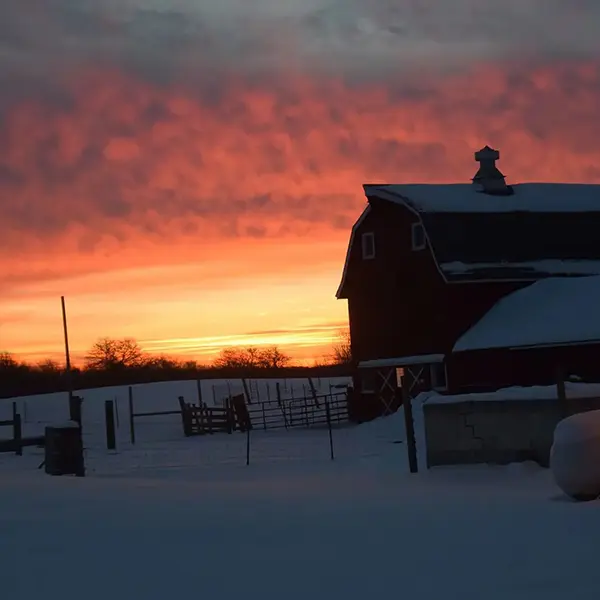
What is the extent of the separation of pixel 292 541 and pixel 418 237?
1096 inches

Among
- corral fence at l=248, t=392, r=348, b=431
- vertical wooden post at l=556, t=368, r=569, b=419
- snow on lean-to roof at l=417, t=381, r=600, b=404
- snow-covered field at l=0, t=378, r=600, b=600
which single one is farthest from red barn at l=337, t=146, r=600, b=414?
snow-covered field at l=0, t=378, r=600, b=600

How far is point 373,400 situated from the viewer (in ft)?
127

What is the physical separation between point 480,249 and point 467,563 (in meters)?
28.3

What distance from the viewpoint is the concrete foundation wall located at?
642 inches

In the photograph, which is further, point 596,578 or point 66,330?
point 66,330

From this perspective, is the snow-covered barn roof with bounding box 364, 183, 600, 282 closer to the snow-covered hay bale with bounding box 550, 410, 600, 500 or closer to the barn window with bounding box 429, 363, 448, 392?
the barn window with bounding box 429, 363, 448, 392

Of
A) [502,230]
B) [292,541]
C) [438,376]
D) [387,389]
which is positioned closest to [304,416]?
[387,389]

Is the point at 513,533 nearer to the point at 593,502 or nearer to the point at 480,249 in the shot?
the point at 593,502

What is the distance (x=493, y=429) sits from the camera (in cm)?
1683

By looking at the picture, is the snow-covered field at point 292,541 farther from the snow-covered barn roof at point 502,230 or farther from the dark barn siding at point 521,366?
the snow-covered barn roof at point 502,230

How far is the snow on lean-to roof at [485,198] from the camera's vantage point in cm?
3597

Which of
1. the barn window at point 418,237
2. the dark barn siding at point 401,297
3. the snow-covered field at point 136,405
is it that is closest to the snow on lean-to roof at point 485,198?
the dark barn siding at point 401,297

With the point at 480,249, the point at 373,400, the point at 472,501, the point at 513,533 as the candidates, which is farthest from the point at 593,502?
the point at 373,400

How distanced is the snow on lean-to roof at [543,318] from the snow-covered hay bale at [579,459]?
64.1ft
